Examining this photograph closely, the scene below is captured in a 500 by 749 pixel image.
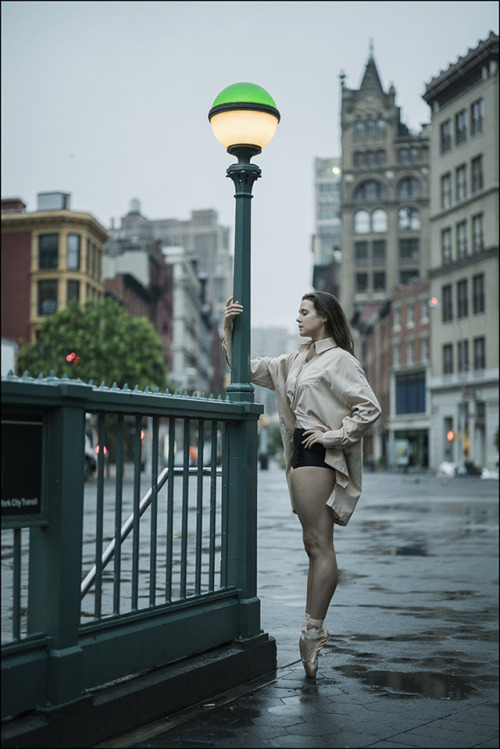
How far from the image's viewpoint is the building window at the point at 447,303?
66.4 m

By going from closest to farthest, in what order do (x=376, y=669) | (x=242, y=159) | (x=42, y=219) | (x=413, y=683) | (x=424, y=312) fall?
(x=413, y=683)
(x=376, y=669)
(x=242, y=159)
(x=42, y=219)
(x=424, y=312)

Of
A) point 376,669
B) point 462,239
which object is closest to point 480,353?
point 462,239

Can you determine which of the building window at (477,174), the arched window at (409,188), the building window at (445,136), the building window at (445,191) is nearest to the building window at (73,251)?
the building window at (445,191)

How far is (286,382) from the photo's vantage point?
549 centimetres

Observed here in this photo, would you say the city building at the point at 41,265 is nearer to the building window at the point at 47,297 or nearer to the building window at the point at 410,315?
the building window at the point at 47,297

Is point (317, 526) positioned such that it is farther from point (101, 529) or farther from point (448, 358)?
point (448, 358)

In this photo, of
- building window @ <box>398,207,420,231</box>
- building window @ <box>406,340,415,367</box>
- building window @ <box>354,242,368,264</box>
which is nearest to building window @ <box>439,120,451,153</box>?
building window @ <box>406,340,415,367</box>

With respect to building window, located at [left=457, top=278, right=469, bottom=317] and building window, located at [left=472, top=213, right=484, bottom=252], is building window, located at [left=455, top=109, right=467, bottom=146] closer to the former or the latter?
building window, located at [left=472, top=213, right=484, bottom=252]

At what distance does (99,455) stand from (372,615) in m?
3.99

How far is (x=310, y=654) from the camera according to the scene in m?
5.18

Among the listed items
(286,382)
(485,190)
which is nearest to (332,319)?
(286,382)

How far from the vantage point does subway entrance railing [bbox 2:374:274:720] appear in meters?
3.71

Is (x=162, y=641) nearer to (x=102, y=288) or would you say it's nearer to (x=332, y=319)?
(x=332, y=319)

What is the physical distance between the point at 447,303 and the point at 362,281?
3300cm
